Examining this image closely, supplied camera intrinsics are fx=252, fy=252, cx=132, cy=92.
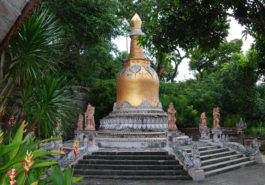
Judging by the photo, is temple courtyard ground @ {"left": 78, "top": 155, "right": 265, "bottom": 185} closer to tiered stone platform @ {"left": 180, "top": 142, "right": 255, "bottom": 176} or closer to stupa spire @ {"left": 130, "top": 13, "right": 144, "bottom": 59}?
tiered stone platform @ {"left": 180, "top": 142, "right": 255, "bottom": 176}

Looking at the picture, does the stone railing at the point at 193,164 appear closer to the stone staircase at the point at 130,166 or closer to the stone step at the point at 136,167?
the stone staircase at the point at 130,166

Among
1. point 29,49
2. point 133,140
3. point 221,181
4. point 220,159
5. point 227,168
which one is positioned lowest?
point 221,181

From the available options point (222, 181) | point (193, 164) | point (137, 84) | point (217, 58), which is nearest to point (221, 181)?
point (222, 181)

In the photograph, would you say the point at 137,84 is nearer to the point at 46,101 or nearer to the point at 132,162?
the point at 132,162

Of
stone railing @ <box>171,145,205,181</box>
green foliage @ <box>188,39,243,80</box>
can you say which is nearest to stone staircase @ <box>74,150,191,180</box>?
stone railing @ <box>171,145,205,181</box>

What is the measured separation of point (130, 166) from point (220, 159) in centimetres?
431

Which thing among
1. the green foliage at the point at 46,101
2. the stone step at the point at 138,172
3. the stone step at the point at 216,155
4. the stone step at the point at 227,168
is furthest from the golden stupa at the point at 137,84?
the green foliage at the point at 46,101

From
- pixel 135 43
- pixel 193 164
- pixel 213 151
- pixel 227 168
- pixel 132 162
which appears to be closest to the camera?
pixel 193 164

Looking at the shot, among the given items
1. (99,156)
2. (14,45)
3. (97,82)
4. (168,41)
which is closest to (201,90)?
(97,82)

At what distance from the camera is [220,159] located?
11.1 meters

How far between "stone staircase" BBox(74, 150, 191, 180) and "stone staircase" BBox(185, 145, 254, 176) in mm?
1315

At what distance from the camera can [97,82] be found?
21.2 meters

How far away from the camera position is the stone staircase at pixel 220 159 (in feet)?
33.1

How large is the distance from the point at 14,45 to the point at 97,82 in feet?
54.6
